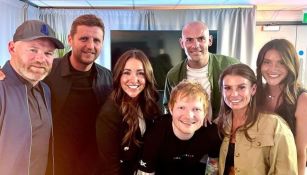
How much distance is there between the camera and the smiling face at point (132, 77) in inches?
58.8

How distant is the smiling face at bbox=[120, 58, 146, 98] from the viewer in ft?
4.90

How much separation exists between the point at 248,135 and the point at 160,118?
0.44 meters

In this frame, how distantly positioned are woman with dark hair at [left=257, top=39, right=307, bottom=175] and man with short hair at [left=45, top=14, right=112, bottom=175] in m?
0.95

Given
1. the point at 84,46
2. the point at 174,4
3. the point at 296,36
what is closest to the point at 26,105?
the point at 84,46

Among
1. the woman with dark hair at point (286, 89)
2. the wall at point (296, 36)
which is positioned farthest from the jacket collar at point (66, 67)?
the wall at point (296, 36)

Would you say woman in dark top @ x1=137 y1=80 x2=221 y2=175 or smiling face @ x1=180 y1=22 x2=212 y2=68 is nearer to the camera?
woman in dark top @ x1=137 y1=80 x2=221 y2=175

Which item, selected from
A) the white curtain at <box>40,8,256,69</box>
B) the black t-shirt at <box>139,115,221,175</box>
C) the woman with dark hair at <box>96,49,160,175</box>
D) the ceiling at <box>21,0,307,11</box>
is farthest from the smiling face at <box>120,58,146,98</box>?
the white curtain at <box>40,8,256,69</box>

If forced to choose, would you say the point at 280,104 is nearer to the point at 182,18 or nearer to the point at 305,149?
the point at 305,149

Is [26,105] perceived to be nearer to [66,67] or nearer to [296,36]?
[66,67]

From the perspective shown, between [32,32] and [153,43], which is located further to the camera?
[153,43]

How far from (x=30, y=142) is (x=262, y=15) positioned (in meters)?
3.92

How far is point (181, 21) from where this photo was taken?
423 centimetres

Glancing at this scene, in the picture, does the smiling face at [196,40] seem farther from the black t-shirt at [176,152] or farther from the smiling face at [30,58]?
the smiling face at [30,58]

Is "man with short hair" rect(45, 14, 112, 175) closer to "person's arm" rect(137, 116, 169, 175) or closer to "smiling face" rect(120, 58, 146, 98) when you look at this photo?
"smiling face" rect(120, 58, 146, 98)
